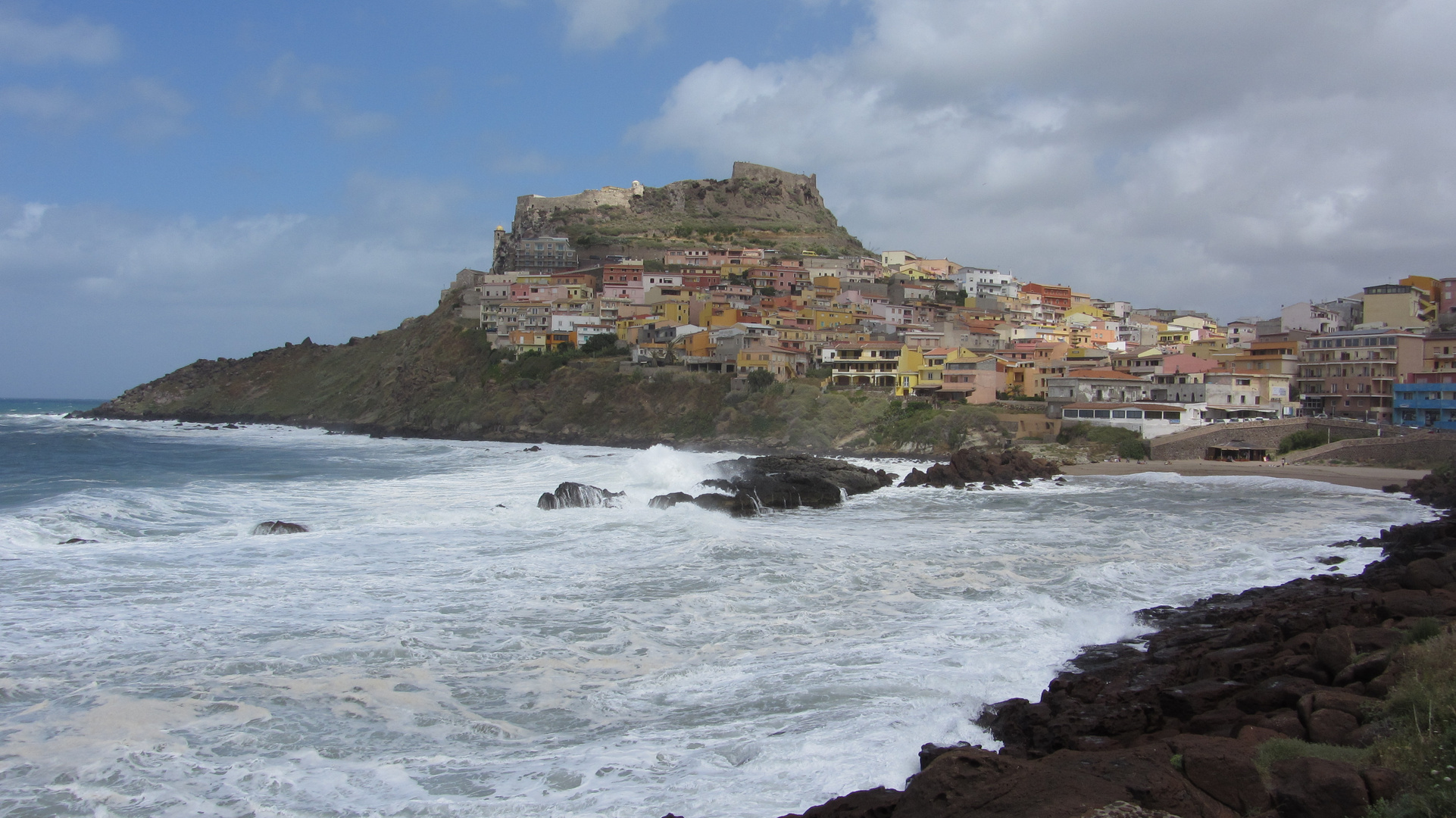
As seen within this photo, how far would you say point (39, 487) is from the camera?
91.8 ft

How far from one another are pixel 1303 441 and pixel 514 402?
46958 mm

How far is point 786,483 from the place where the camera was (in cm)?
2838

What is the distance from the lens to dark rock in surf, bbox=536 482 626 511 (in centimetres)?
2573

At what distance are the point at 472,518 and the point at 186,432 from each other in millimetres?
53555

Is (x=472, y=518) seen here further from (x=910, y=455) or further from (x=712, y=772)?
(x=910, y=455)

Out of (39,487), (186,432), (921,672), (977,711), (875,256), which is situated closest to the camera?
(977,711)

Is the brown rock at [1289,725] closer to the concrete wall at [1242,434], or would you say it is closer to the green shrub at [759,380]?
the concrete wall at [1242,434]

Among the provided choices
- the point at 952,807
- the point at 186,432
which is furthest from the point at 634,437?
the point at 952,807

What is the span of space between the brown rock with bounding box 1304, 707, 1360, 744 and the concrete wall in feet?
112

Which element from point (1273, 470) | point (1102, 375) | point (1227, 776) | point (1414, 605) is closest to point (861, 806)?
point (1227, 776)

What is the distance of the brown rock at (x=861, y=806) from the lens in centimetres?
651

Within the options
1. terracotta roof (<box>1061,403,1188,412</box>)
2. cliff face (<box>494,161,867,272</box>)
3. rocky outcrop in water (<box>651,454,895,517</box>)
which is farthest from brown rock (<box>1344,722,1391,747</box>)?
cliff face (<box>494,161,867,272</box>)

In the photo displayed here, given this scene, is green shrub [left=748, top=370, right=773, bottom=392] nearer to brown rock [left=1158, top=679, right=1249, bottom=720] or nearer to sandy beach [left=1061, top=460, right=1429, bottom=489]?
sandy beach [left=1061, top=460, right=1429, bottom=489]

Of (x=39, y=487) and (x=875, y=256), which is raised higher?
(x=875, y=256)
